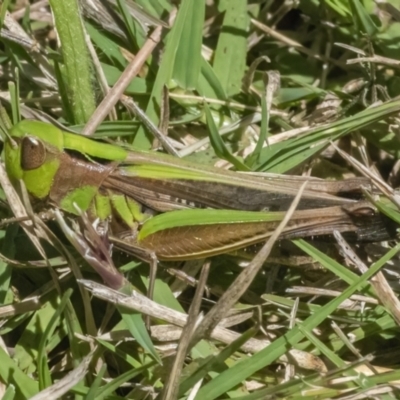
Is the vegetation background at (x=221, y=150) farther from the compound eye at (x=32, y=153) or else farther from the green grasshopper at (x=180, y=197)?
the compound eye at (x=32, y=153)

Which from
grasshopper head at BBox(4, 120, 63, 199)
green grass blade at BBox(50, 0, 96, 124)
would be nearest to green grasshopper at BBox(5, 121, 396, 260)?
grasshopper head at BBox(4, 120, 63, 199)

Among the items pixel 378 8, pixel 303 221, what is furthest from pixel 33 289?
pixel 378 8

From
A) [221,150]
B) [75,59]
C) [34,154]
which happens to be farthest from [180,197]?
[75,59]

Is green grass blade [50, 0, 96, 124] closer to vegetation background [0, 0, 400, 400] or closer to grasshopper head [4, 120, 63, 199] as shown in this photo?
vegetation background [0, 0, 400, 400]

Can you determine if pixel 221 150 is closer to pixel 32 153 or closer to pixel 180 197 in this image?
pixel 180 197

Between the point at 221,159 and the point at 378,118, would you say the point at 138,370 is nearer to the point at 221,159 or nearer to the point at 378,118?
the point at 221,159

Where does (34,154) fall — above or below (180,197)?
above

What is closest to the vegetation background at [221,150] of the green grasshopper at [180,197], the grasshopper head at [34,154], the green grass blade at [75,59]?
the green grass blade at [75,59]
